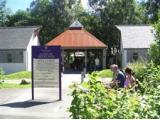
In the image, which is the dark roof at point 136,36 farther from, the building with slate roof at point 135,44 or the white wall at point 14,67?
the white wall at point 14,67

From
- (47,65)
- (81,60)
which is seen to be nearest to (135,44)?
(81,60)

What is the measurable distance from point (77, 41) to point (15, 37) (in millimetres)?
7543

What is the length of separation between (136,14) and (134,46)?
2063 cm

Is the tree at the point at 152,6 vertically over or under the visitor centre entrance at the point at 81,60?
over

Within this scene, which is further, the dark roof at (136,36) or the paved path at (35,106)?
the dark roof at (136,36)

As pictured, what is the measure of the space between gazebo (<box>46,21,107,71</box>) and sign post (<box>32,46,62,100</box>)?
29.9 meters

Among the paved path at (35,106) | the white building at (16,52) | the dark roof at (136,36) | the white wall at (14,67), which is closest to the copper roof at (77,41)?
the dark roof at (136,36)

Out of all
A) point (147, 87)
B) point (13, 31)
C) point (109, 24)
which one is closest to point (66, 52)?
point (13, 31)

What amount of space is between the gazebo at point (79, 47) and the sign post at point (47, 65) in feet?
98.2

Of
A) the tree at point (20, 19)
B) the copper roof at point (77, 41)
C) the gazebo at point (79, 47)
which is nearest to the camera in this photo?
the copper roof at point (77, 41)

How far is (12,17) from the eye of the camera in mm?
83938

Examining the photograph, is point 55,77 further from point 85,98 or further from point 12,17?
point 12,17

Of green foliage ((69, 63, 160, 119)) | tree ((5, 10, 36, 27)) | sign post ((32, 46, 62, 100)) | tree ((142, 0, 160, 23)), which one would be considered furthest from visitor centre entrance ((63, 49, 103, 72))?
green foliage ((69, 63, 160, 119))

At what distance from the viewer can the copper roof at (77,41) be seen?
51688 mm
